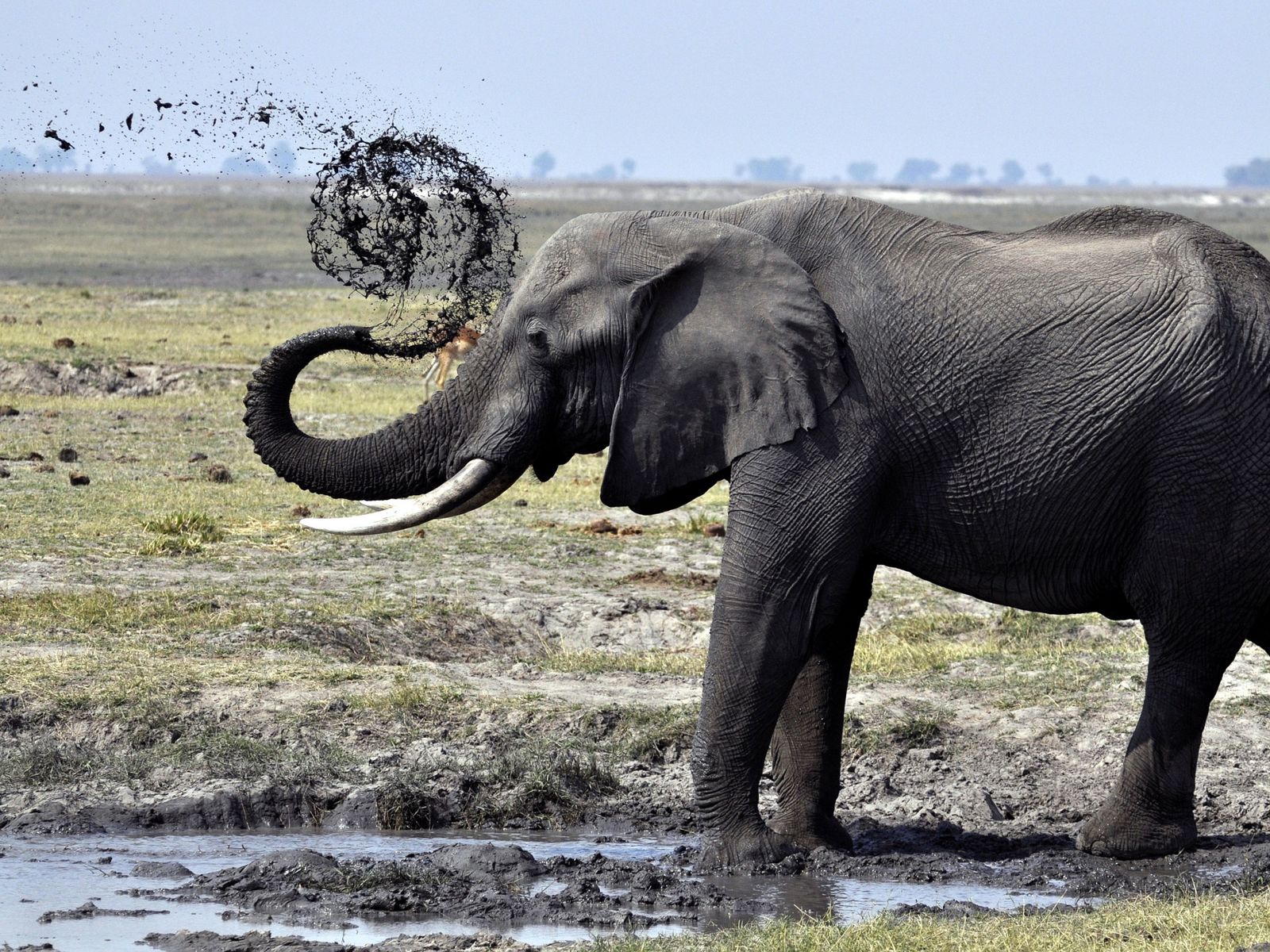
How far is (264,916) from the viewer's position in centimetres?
762

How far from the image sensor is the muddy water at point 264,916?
743 cm

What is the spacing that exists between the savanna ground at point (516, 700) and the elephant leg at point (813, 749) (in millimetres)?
284

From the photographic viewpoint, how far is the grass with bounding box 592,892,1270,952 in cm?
675

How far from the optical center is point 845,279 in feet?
26.0

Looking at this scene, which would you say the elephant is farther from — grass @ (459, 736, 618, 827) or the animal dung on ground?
the animal dung on ground

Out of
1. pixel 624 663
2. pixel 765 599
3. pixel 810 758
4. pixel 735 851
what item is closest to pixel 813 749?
pixel 810 758

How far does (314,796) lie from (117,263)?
6538 cm

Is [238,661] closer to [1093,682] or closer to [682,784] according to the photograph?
[682,784]

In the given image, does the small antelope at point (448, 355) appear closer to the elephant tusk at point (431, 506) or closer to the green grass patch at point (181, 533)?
the green grass patch at point (181, 533)

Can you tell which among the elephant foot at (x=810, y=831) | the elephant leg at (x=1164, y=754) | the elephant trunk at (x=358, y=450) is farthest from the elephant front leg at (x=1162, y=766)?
the elephant trunk at (x=358, y=450)

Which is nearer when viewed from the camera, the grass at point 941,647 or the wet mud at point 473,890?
the wet mud at point 473,890

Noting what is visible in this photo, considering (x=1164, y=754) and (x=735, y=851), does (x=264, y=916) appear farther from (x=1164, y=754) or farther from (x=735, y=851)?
(x=1164, y=754)

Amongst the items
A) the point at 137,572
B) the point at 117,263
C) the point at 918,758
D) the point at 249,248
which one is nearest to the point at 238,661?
the point at 137,572

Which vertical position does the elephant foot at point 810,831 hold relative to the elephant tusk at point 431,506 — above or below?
below
